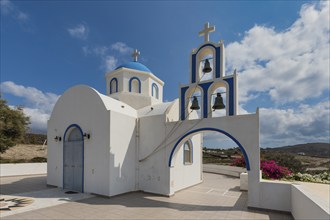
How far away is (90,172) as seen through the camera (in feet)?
35.8

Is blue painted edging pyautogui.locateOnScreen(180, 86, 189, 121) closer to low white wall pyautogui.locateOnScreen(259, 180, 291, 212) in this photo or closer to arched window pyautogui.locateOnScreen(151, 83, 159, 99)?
low white wall pyautogui.locateOnScreen(259, 180, 291, 212)

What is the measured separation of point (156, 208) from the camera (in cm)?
862

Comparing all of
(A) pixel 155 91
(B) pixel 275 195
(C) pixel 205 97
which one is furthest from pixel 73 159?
(B) pixel 275 195

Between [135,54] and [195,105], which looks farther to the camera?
[135,54]

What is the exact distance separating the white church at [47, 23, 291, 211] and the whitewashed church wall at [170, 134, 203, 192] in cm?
5

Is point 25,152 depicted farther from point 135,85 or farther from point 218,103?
point 218,103

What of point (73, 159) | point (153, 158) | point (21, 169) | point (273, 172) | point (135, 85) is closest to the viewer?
point (273, 172)

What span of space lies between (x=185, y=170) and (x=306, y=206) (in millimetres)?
7368

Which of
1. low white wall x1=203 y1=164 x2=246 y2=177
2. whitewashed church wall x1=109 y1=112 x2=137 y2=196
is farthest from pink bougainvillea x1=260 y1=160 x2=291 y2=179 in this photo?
low white wall x1=203 y1=164 x2=246 y2=177

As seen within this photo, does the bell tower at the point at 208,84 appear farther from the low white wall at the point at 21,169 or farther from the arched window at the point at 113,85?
the low white wall at the point at 21,169

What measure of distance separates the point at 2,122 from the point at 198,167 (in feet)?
49.4

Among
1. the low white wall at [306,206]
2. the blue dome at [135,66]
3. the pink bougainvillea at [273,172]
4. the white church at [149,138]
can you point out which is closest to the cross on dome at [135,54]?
the blue dome at [135,66]

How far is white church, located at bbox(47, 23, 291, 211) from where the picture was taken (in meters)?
8.88

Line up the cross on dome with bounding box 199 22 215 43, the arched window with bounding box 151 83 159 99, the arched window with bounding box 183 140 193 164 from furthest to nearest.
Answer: the arched window with bounding box 151 83 159 99, the arched window with bounding box 183 140 193 164, the cross on dome with bounding box 199 22 215 43
